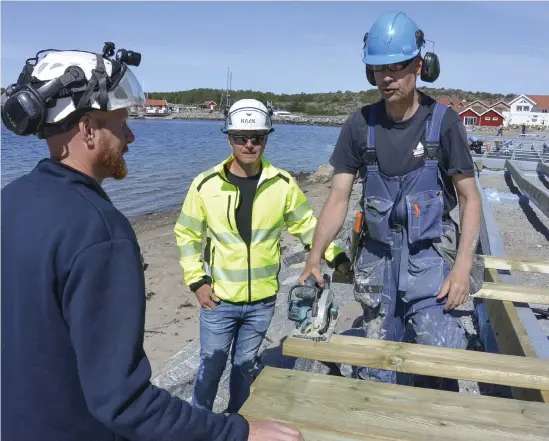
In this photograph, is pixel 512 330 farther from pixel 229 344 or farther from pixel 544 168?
pixel 544 168

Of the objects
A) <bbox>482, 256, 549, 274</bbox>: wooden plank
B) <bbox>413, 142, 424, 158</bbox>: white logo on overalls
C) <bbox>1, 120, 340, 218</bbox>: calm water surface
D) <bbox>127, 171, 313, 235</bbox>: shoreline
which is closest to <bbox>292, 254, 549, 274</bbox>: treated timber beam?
<bbox>482, 256, 549, 274</bbox>: wooden plank

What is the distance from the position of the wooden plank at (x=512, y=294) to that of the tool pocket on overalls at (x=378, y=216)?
3.82ft

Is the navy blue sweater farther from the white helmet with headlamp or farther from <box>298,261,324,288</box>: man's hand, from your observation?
<box>298,261,324,288</box>: man's hand

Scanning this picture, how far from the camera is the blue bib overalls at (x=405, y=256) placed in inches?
136

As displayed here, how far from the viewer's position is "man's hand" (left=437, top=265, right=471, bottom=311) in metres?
3.38

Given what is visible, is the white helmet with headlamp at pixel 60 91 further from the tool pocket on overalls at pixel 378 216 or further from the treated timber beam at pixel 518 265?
the treated timber beam at pixel 518 265

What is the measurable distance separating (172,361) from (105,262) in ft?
11.1

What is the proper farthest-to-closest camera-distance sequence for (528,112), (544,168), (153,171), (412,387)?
(528,112), (153,171), (544,168), (412,387)

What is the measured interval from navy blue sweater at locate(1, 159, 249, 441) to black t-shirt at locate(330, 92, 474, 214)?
223 cm

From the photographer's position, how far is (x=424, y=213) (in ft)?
11.3

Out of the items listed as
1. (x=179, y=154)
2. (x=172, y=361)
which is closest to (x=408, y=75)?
(x=172, y=361)

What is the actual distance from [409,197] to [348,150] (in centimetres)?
54

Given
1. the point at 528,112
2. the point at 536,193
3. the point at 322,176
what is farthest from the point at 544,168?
the point at 528,112

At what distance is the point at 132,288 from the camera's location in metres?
1.64
